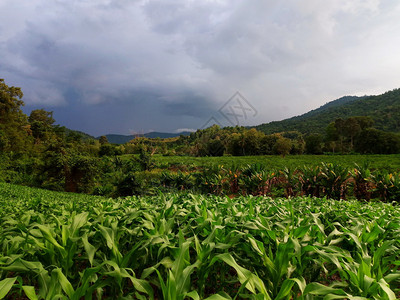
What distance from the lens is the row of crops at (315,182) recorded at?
23.0ft

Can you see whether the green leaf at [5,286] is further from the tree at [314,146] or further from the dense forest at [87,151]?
the tree at [314,146]

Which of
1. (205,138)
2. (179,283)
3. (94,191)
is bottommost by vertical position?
(94,191)

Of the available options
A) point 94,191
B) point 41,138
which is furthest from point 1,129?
point 41,138

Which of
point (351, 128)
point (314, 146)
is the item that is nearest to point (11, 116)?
point (314, 146)

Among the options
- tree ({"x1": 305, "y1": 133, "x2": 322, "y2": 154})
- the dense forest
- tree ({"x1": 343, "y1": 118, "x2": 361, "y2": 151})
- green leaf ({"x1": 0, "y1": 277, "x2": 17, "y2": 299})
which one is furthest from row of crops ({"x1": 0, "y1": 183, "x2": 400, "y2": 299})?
tree ({"x1": 343, "y1": 118, "x2": 361, "y2": 151})

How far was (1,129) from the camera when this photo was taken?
20.2 meters

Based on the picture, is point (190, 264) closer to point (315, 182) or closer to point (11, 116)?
point (315, 182)

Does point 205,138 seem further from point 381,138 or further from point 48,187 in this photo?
point 381,138

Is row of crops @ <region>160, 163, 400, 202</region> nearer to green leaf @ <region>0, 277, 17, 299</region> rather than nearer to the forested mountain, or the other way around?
green leaf @ <region>0, 277, 17, 299</region>

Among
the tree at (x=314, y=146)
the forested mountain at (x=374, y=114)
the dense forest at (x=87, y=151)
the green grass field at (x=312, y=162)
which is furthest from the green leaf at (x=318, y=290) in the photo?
the forested mountain at (x=374, y=114)

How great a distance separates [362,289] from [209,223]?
905mm

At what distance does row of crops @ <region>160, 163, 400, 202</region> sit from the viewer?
7009 millimetres

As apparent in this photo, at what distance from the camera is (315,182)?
795 cm

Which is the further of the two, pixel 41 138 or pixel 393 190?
pixel 41 138
